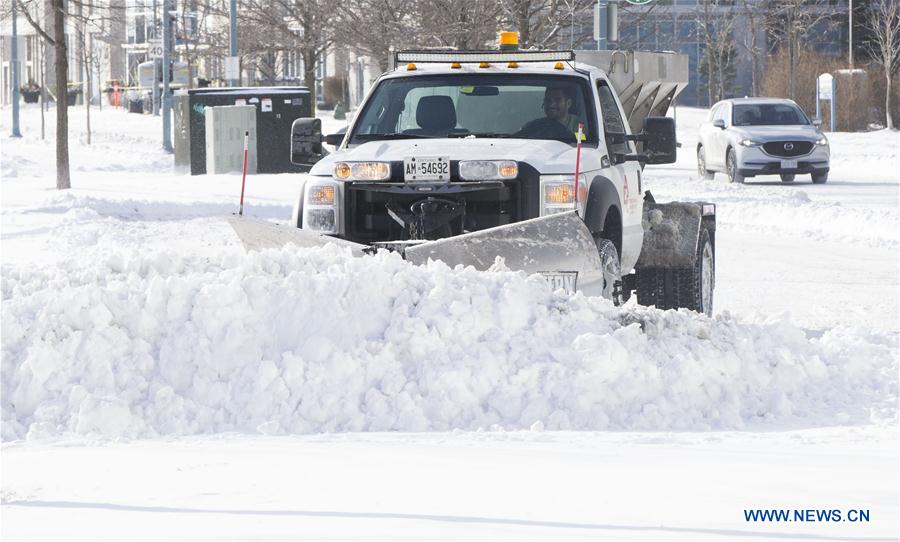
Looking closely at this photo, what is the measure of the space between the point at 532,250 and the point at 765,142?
1913 centimetres

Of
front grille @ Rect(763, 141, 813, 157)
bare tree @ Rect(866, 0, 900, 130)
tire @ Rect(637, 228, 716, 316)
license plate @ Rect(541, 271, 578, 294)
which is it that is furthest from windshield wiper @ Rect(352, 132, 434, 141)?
bare tree @ Rect(866, 0, 900, 130)

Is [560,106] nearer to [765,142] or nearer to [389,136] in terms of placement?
[389,136]

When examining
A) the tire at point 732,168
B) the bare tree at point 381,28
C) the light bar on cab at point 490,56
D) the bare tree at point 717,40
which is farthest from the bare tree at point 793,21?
the light bar on cab at point 490,56

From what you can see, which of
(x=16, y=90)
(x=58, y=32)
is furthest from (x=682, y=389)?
(x=16, y=90)

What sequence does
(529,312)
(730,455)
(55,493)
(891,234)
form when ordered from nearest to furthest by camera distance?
(55,493), (730,455), (529,312), (891,234)

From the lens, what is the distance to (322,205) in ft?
29.0

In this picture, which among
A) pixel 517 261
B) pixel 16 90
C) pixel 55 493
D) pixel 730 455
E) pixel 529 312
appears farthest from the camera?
pixel 16 90

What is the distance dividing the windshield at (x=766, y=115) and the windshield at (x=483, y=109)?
18.7 metres

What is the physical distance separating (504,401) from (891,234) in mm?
11762

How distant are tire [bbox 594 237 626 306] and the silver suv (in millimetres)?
17913

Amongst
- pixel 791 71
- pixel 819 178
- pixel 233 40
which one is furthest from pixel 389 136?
pixel 791 71

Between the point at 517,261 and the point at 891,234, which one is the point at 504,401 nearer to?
the point at 517,261

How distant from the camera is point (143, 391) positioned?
275 inches

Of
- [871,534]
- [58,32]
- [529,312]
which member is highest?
[58,32]
